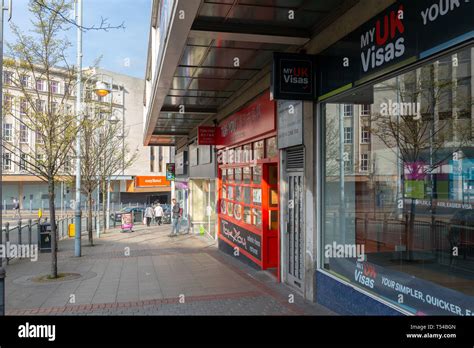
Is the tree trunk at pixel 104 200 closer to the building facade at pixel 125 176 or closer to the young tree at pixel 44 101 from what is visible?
the young tree at pixel 44 101

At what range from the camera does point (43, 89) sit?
10.8m

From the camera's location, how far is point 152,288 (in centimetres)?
858

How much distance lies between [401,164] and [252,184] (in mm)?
5926

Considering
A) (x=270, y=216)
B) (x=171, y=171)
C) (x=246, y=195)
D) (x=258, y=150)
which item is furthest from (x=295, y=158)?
(x=171, y=171)

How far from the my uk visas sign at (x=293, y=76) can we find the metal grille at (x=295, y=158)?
47.9 inches

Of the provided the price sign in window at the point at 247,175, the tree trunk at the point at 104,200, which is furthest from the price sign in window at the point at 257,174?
the tree trunk at the point at 104,200

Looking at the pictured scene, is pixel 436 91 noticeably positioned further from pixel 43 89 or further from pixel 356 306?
pixel 43 89

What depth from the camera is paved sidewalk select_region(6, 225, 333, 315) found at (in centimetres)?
699

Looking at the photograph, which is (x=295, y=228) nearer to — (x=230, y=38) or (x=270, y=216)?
(x=270, y=216)

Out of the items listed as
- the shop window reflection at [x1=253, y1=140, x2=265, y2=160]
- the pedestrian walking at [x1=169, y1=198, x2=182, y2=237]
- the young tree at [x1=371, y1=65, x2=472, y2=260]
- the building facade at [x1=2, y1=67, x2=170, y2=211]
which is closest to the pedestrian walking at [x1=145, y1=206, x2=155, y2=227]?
the pedestrian walking at [x1=169, y1=198, x2=182, y2=237]

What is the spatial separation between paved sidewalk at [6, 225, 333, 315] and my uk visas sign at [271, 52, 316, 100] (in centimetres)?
326

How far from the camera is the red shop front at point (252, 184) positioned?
9.99 m
